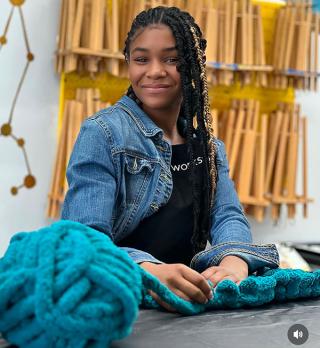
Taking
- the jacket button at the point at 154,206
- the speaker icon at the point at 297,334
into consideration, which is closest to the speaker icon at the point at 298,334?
the speaker icon at the point at 297,334

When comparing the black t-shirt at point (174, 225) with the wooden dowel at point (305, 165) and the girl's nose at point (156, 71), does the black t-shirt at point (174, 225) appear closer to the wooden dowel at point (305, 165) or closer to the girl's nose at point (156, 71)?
the girl's nose at point (156, 71)

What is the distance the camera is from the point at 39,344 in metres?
0.64

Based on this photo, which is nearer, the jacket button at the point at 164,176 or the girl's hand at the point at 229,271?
the girl's hand at the point at 229,271

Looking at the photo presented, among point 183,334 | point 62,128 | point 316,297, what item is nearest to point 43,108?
point 62,128

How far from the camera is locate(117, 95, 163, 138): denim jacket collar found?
127 centimetres

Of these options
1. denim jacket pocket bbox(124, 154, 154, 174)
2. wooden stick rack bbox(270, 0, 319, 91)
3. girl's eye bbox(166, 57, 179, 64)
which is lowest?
denim jacket pocket bbox(124, 154, 154, 174)

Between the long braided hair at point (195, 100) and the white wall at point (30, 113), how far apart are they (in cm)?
154

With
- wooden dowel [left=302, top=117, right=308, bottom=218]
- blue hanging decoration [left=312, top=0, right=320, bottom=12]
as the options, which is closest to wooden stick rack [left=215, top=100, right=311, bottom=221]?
wooden dowel [left=302, top=117, right=308, bottom=218]

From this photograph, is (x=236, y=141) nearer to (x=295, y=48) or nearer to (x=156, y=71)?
(x=295, y=48)

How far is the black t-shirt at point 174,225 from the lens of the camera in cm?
126

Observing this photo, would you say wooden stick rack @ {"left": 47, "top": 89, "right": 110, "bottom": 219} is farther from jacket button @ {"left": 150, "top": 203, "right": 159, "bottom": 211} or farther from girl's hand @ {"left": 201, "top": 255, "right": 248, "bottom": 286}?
girl's hand @ {"left": 201, "top": 255, "right": 248, "bottom": 286}

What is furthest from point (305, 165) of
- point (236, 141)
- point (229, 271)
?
point (229, 271)

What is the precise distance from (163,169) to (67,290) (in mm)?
674

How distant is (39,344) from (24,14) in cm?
241
